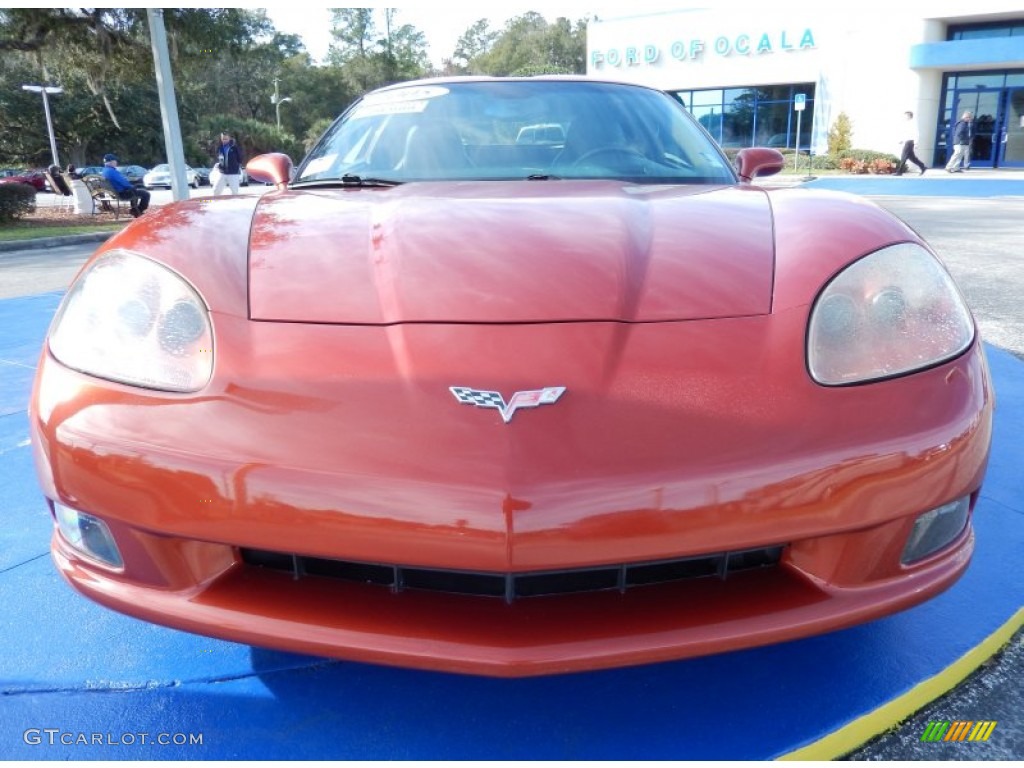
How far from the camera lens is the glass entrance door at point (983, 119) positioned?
23.8 metres

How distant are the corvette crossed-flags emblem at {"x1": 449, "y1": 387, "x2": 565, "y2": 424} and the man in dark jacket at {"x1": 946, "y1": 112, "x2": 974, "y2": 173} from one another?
83.5 ft

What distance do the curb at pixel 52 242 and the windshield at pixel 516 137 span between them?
9174 mm

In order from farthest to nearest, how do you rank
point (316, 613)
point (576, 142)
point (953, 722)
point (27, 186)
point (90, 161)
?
point (90, 161), point (27, 186), point (576, 142), point (953, 722), point (316, 613)

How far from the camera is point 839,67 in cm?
2578

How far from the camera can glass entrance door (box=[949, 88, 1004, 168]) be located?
2381 centimetres

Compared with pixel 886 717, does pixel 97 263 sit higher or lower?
higher

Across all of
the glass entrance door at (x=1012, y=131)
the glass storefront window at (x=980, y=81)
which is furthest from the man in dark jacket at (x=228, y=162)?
the glass entrance door at (x=1012, y=131)

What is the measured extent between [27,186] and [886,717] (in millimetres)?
16479

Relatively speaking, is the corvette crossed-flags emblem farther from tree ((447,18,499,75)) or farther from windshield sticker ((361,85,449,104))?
tree ((447,18,499,75))

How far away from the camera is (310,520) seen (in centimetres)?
112

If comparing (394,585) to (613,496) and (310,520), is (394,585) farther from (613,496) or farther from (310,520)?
(613,496)

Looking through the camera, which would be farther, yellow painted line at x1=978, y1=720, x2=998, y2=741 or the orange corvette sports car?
yellow painted line at x1=978, y1=720, x2=998, y2=741

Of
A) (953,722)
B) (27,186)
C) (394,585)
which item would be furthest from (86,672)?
(27,186)

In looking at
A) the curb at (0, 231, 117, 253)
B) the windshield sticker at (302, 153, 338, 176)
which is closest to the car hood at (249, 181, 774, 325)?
the windshield sticker at (302, 153, 338, 176)
